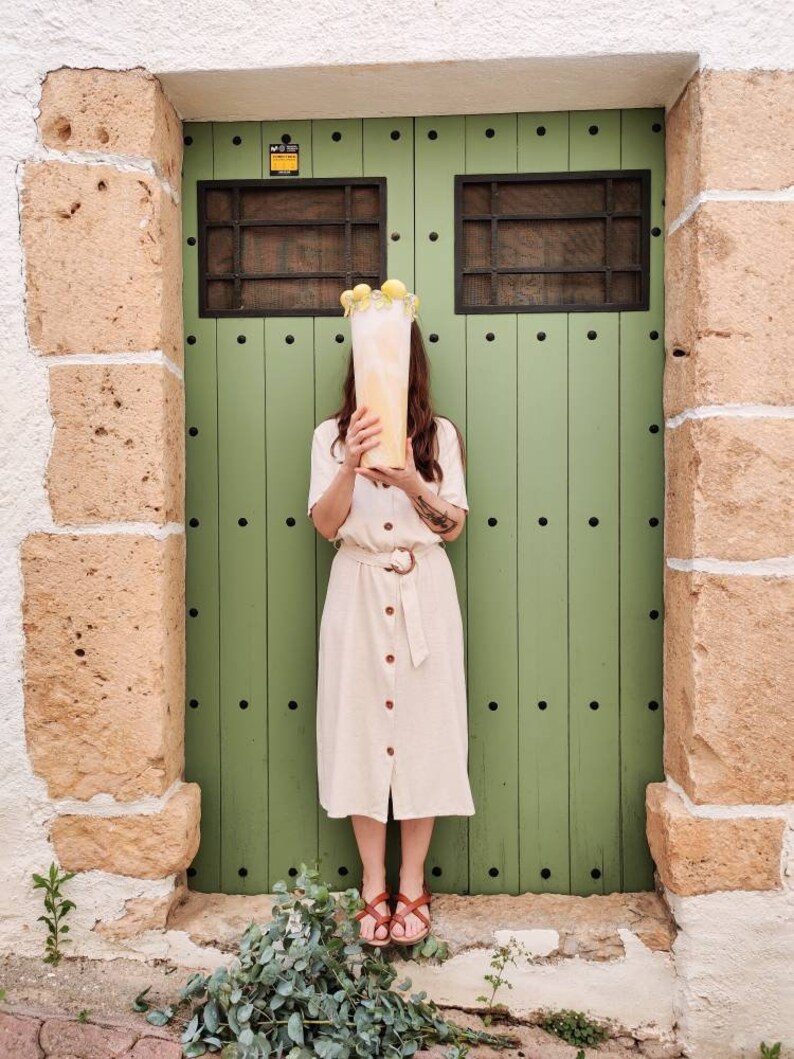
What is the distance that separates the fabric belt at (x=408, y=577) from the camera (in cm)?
255

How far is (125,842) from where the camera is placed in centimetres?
260

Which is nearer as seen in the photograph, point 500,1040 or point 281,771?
point 500,1040

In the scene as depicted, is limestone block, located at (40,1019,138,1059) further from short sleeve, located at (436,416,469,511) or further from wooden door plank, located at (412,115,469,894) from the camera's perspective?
wooden door plank, located at (412,115,469,894)

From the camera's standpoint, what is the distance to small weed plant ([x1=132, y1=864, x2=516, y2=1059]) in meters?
2.29

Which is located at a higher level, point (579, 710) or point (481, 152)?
point (481, 152)

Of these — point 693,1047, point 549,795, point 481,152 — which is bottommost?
point 693,1047

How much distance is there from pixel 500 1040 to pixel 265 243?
2.50 meters

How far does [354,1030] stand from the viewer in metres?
2.32

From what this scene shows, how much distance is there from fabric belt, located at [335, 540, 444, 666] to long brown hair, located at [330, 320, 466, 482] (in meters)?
0.23

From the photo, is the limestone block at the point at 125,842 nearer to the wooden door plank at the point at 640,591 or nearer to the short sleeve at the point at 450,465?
the short sleeve at the point at 450,465

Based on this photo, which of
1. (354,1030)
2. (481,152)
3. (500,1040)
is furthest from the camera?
(481,152)

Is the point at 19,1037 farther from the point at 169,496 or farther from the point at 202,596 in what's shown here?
the point at 169,496

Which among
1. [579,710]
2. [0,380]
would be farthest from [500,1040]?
[0,380]

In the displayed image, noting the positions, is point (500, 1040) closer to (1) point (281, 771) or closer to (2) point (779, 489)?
(1) point (281, 771)
